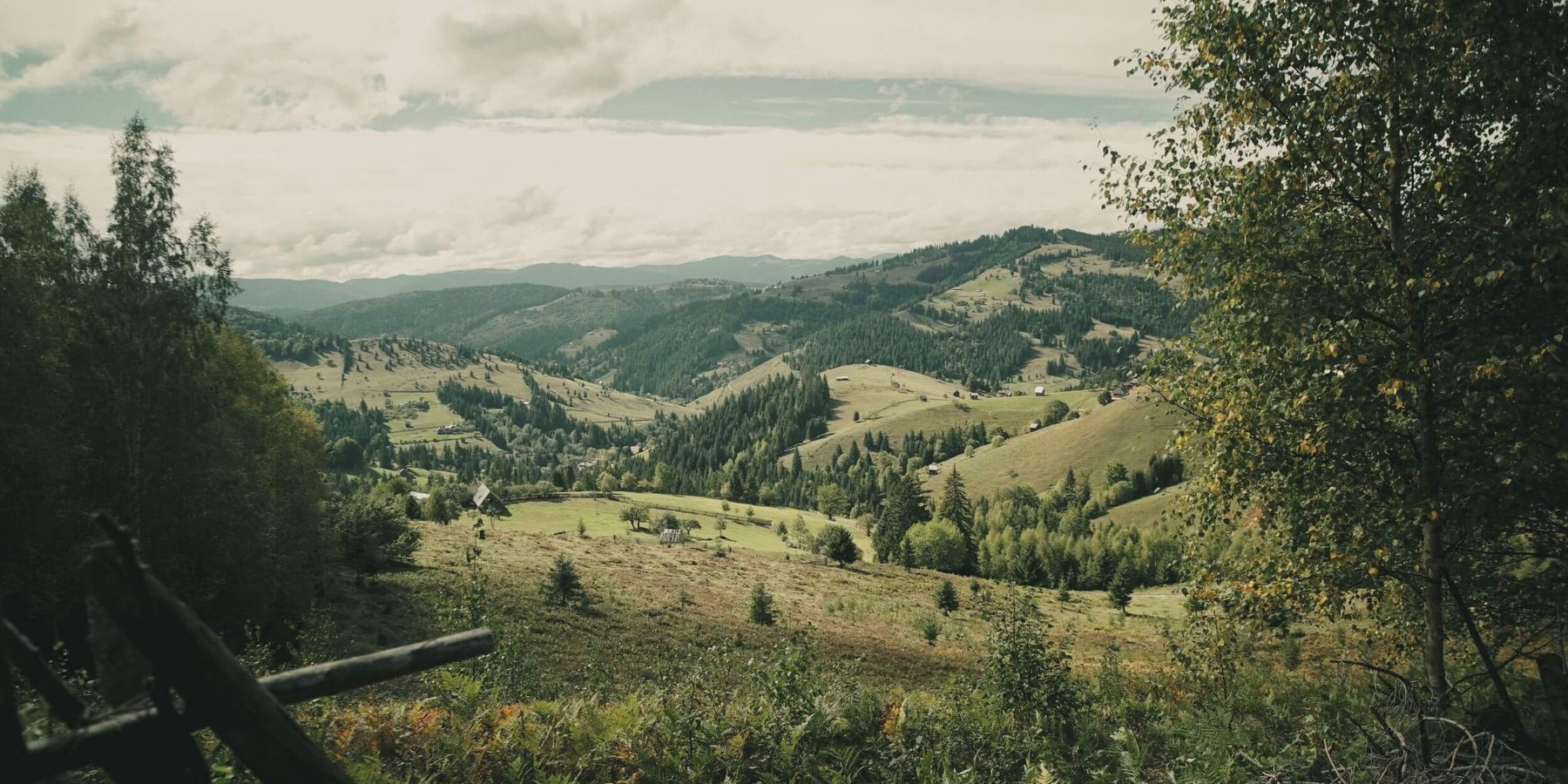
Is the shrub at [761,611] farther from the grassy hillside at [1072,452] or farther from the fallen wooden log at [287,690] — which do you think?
the grassy hillside at [1072,452]

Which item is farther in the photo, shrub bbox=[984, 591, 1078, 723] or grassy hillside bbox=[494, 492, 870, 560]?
grassy hillside bbox=[494, 492, 870, 560]

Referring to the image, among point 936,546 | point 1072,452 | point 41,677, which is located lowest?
point 1072,452

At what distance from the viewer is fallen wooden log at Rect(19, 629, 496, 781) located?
10.0 feet

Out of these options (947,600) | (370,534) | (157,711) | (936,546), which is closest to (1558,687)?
(157,711)

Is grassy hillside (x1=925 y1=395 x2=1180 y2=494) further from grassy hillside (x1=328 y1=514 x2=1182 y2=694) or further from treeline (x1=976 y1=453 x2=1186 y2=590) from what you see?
grassy hillside (x1=328 y1=514 x2=1182 y2=694)

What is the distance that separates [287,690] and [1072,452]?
191831mm

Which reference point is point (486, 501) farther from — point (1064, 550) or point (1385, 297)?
point (1385, 297)

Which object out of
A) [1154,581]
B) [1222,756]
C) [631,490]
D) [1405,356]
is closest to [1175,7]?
[1405,356]

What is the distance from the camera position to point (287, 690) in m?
3.92

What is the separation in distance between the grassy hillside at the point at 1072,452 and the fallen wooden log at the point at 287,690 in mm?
172544

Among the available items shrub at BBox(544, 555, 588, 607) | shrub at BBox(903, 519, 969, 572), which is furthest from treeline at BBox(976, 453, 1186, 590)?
shrub at BBox(544, 555, 588, 607)

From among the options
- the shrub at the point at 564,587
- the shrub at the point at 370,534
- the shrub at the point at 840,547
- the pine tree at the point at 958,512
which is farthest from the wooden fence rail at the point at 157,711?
the pine tree at the point at 958,512

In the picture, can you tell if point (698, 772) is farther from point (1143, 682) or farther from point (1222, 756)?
point (1143, 682)

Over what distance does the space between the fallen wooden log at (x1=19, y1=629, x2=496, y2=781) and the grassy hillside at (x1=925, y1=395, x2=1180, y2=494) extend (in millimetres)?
172544
